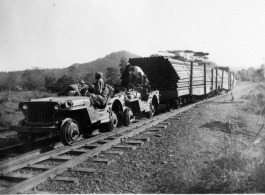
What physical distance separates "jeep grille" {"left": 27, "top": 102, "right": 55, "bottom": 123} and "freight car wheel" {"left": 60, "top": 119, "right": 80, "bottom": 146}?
0.47 m

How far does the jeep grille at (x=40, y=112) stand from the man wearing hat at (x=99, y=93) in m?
1.43

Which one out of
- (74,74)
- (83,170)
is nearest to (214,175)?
(83,170)

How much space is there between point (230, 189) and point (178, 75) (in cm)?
968

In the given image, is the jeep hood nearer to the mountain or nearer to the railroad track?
the railroad track

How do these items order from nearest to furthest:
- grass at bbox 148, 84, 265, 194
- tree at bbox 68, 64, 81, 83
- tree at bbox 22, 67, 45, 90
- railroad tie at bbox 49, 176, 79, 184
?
grass at bbox 148, 84, 265, 194 < railroad tie at bbox 49, 176, 79, 184 < tree at bbox 68, 64, 81, 83 < tree at bbox 22, 67, 45, 90

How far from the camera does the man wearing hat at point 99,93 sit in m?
7.27

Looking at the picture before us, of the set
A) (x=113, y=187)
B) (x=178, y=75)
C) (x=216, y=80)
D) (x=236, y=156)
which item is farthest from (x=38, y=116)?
(x=216, y=80)

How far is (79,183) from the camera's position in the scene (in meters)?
4.05

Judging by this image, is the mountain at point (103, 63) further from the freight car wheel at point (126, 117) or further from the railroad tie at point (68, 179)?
the railroad tie at point (68, 179)

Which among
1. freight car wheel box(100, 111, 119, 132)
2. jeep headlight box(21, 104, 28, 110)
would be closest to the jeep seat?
freight car wheel box(100, 111, 119, 132)

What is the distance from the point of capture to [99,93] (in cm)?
764

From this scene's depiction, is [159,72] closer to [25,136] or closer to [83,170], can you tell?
[25,136]

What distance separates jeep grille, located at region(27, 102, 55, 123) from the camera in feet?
20.0

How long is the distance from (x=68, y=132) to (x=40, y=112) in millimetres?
925
